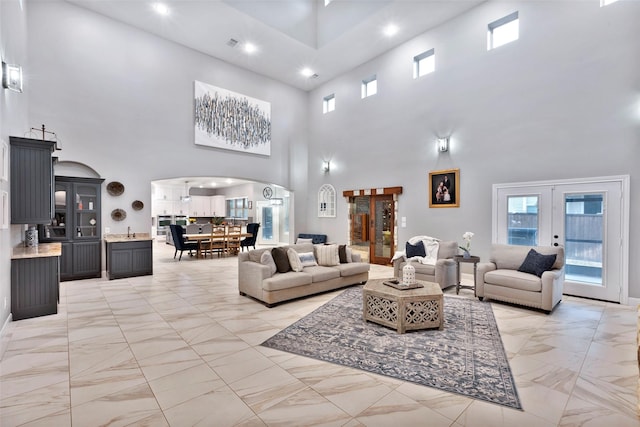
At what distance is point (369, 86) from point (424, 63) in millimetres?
1646

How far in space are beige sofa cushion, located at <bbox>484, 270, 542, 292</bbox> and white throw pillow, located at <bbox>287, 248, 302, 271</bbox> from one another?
9.25 ft

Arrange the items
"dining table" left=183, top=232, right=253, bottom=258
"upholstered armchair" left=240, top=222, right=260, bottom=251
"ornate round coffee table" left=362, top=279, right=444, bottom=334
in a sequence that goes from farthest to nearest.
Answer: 1. "upholstered armchair" left=240, top=222, right=260, bottom=251
2. "dining table" left=183, top=232, right=253, bottom=258
3. "ornate round coffee table" left=362, top=279, right=444, bottom=334

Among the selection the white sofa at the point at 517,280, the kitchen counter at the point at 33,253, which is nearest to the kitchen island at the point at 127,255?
the kitchen counter at the point at 33,253

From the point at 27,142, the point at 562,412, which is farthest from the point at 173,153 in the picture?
the point at 562,412

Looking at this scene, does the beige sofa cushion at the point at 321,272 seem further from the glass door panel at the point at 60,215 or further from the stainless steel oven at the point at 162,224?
the stainless steel oven at the point at 162,224

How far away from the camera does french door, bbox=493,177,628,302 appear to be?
14.9 ft

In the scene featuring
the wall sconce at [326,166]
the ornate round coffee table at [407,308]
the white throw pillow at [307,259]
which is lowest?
the ornate round coffee table at [407,308]

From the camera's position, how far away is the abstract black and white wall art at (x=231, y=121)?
7.91 metres

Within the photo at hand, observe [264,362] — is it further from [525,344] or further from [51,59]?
[51,59]

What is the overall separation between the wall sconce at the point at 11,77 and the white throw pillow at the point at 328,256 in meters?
4.47

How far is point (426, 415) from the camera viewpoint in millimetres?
2035

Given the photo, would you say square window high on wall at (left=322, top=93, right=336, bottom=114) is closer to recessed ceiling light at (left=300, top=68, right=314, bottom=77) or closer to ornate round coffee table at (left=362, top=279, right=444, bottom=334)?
recessed ceiling light at (left=300, top=68, right=314, bottom=77)

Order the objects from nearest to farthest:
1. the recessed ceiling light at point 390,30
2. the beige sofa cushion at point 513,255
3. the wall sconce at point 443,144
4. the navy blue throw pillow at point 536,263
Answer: the navy blue throw pillow at point 536,263 < the beige sofa cushion at point 513,255 < the wall sconce at point 443,144 < the recessed ceiling light at point 390,30

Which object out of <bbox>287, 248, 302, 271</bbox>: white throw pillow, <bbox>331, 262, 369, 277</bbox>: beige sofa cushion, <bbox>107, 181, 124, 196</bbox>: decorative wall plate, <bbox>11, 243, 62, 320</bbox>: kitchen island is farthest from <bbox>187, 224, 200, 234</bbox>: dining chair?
<bbox>331, 262, 369, 277</bbox>: beige sofa cushion
